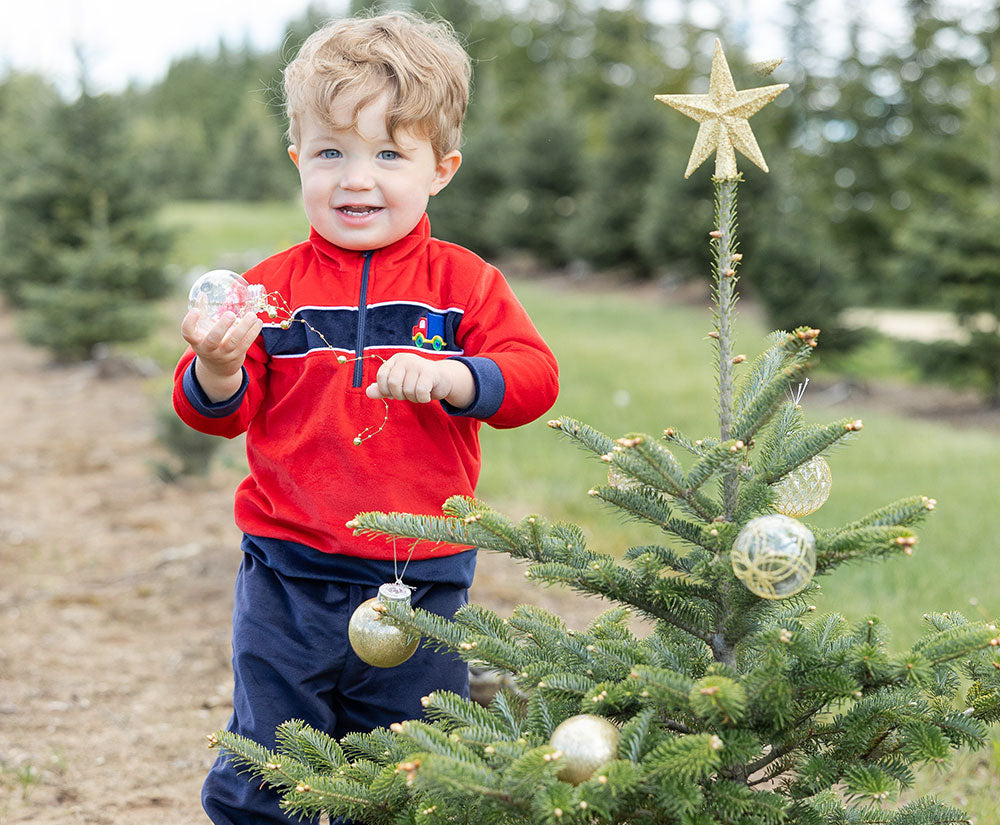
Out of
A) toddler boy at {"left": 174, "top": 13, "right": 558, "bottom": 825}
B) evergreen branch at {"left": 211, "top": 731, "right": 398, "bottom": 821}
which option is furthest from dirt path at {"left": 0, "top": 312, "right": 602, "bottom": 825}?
evergreen branch at {"left": 211, "top": 731, "right": 398, "bottom": 821}

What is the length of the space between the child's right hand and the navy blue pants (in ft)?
1.68

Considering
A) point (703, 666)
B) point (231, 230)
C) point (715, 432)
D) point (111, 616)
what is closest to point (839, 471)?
point (715, 432)

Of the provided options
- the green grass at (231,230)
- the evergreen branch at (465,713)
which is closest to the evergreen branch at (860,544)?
the evergreen branch at (465,713)

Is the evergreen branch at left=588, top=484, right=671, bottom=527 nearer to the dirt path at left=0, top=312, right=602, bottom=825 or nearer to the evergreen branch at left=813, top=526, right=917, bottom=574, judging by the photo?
the evergreen branch at left=813, top=526, right=917, bottom=574

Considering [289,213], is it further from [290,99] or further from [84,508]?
[290,99]

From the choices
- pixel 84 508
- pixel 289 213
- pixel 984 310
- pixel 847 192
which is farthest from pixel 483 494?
pixel 289 213

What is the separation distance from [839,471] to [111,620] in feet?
16.3

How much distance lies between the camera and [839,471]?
724cm

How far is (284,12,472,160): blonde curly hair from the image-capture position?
221 centimetres

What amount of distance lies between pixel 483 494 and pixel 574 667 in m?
4.43

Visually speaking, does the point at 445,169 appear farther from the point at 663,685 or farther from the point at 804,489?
the point at 663,685

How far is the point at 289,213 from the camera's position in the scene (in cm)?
3162

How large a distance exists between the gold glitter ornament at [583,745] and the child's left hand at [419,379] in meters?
0.67

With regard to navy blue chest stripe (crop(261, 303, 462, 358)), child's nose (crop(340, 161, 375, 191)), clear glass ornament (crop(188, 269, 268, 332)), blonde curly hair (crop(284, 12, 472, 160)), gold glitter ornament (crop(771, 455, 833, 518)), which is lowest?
gold glitter ornament (crop(771, 455, 833, 518))
